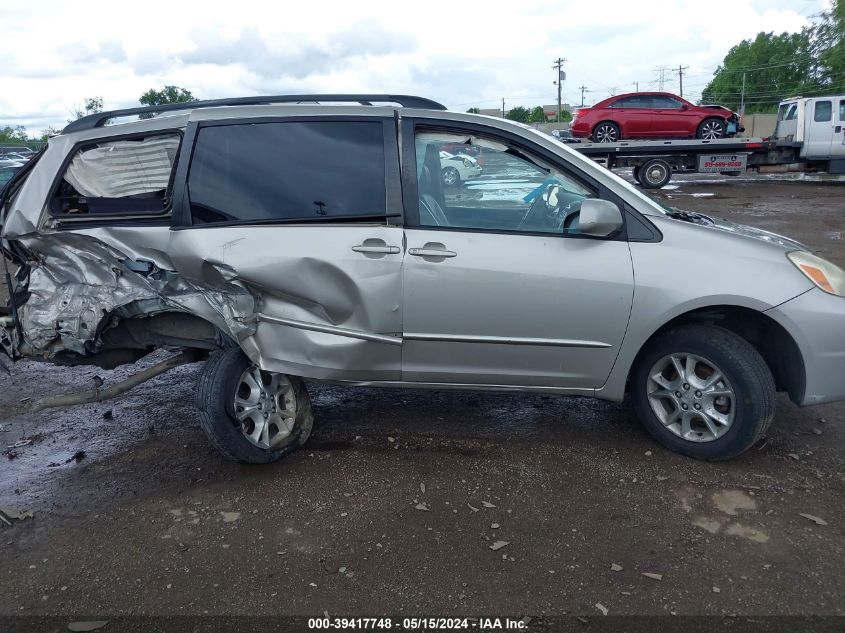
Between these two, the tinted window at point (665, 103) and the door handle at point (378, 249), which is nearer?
the door handle at point (378, 249)

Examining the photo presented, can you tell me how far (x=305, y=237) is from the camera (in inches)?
141

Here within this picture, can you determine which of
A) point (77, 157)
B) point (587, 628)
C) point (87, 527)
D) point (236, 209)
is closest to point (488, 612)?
point (587, 628)

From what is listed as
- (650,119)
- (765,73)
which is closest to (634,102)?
(650,119)

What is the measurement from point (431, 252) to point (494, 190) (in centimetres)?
59

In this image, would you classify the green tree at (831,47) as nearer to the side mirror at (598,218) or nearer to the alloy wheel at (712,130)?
the alloy wheel at (712,130)

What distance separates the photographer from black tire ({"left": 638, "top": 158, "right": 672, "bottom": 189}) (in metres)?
18.9

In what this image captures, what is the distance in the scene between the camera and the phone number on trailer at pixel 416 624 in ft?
8.41

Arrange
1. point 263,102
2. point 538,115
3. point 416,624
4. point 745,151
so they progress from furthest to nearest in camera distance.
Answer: point 538,115, point 745,151, point 263,102, point 416,624

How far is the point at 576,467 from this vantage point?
3.73 m

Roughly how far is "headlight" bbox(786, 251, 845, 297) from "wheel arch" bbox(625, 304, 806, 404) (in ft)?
1.04

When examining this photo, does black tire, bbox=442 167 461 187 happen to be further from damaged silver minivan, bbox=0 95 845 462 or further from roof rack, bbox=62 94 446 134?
roof rack, bbox=62 94 446 134

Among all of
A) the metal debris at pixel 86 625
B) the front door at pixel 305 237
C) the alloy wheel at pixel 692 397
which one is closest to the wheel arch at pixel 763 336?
the alloy wheel at pixel 692 397

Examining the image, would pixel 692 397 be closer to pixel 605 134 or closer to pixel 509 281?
pixel 509 281

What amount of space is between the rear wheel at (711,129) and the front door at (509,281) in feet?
59.3
